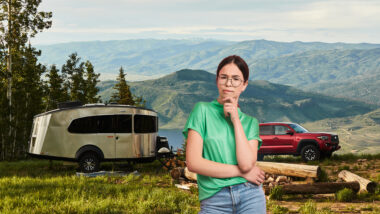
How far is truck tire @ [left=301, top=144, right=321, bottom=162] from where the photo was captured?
63.7 ft

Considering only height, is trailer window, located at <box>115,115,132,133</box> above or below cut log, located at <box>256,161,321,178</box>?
above

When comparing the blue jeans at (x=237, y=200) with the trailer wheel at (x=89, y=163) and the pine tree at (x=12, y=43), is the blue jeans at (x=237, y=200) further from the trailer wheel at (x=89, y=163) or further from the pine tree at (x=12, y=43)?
the pine tree at (x=12, y=43)

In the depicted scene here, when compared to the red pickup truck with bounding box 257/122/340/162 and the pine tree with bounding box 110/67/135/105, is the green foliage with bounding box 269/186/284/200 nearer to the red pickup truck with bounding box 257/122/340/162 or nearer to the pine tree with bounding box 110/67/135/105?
the red pickup truck with bounding box 257/122/340/162

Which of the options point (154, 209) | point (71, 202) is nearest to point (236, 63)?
point (154, 209)

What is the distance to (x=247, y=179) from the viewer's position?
8.43 feet

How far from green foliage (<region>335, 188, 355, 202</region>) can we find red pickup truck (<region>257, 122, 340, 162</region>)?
8737 millimetres

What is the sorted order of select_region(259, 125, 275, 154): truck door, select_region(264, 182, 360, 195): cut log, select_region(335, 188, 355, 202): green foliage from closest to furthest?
select_region(335, 188, 355, 202): green foliage < select_region(264, 182, 360, 195): cut log < select_region(259, 125, 275, 154): truck door

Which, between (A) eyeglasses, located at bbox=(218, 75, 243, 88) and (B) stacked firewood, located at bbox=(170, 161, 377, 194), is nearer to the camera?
(A) eyeglasses, located at bbox=(218, 75, 243, 88)

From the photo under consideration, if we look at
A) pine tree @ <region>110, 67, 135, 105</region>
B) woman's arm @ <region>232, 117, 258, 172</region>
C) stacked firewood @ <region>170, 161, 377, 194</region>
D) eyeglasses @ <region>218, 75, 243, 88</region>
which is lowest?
stacked firewood @ <region>170, 161, 377, 194</region>

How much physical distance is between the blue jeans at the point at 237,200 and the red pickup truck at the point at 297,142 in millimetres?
17274

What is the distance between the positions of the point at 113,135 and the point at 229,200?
13.5 metres

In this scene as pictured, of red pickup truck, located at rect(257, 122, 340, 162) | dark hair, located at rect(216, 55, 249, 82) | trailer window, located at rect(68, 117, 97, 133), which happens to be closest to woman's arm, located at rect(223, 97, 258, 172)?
dark hair, located at rect(216, 55, 249, 82)

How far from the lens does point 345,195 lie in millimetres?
10531

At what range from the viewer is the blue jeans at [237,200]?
2.58 m
